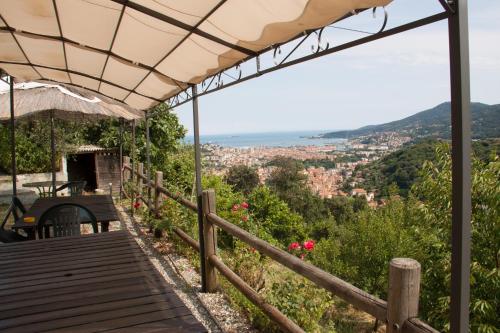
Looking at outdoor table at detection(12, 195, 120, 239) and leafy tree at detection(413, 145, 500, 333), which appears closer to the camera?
outdoor table at detection(12, 195, 120, 239)

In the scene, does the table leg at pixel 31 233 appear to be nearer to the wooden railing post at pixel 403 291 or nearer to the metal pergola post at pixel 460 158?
the wooden railing post at pixel 403 291

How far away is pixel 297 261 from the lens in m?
2.37

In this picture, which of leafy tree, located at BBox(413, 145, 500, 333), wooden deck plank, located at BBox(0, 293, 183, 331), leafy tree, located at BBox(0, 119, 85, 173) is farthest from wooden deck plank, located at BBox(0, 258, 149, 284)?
leafy tree, located at BBox(0, 119, 85, 173)

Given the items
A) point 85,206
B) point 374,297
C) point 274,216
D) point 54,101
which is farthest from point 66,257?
point 274,216

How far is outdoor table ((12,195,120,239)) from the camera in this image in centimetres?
409

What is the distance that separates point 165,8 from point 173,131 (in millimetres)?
13195

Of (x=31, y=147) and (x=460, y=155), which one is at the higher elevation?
(x=31, y=147)

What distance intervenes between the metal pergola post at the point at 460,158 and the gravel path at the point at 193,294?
234cm

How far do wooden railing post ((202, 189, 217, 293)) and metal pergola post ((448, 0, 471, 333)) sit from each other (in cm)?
286

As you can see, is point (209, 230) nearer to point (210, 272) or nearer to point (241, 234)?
point (210, 272)

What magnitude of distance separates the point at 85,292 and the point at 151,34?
1.98 metres

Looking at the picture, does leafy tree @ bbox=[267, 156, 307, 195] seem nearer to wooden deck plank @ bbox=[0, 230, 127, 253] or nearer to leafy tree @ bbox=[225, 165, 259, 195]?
leafy tree @ bbox=[225, 165, 259, 195]

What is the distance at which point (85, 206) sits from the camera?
5.08 m

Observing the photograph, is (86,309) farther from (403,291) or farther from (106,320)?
(403,291)
